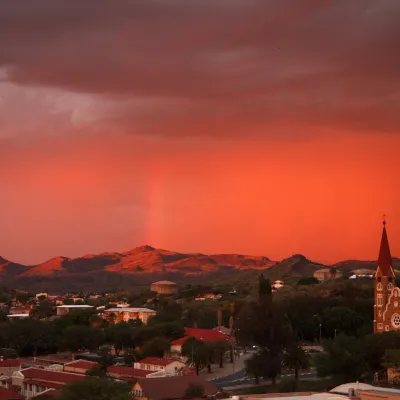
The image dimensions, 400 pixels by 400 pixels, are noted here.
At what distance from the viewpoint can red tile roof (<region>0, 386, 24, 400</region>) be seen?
6476cm

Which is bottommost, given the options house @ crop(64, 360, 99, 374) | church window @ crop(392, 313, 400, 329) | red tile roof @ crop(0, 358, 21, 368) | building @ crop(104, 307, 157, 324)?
house @ crop(64, 360, 99, 374)

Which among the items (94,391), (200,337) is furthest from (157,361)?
(94,391)

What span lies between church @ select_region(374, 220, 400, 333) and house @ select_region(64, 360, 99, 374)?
28036 millimetres

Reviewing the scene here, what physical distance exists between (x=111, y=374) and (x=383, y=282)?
105 ft

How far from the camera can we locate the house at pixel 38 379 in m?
70.1

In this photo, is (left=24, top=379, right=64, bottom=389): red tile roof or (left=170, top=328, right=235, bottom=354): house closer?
(left=24, top=379, right=64, bottom=389): red tile roof

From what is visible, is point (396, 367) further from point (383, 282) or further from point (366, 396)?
point (383, 282)

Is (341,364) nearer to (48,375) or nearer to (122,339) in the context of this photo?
(48,375)

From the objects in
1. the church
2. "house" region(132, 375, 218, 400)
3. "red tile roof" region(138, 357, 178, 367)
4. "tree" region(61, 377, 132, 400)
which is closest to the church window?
the church

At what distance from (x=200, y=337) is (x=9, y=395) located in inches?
1439

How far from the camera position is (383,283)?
9694cm

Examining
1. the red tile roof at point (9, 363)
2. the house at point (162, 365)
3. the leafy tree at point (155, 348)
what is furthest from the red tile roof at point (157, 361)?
the red tile roof at point (9, 363)

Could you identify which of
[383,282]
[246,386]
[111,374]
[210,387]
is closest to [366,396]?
[210,387]

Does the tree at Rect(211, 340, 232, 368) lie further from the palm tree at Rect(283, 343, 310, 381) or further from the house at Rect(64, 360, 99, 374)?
the house at Rect(64, 360, 99, 374)
